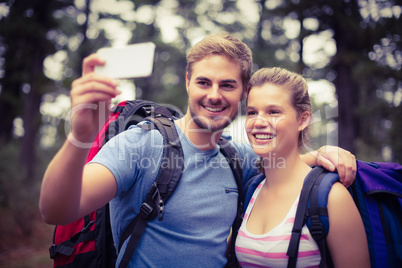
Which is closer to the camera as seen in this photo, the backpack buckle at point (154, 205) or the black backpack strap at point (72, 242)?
the backpack buckle at point (154, 205)

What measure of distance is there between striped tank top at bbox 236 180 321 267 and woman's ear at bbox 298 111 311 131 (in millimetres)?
647

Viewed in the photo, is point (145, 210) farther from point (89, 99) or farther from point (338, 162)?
point (338, 162)

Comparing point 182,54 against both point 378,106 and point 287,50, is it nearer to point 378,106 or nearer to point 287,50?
point 287,50

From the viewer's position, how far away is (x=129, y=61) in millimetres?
1081

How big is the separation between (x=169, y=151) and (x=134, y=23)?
49.7ft

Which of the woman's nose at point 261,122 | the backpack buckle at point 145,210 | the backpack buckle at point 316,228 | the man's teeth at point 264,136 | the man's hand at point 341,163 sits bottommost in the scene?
the backpack buckle at point 316,228

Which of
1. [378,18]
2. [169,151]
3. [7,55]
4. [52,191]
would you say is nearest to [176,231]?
[169,151]

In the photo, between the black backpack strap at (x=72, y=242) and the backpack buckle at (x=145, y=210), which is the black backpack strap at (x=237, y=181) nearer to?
the backpack buckle at (x=145, y=210)

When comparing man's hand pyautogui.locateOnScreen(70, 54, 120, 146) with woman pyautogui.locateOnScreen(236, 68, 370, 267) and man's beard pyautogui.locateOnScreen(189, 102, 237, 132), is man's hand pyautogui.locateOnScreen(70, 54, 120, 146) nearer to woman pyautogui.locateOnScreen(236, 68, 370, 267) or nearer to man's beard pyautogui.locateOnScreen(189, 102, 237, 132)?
man's beard pyautogui.locateOnScreen(189, 102, 237, 132)

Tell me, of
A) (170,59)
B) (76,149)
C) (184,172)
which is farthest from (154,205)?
(170,59)

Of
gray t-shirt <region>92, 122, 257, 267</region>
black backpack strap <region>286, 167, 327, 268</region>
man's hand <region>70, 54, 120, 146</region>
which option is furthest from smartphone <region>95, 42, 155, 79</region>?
black backpack strap <region>286, 167, 327, 268</region>

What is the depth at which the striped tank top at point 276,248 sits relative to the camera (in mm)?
1897

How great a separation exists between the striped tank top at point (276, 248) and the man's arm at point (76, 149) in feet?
4.25

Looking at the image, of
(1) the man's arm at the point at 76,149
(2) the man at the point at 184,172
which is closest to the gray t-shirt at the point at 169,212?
(2) the man at the point at 184,172
